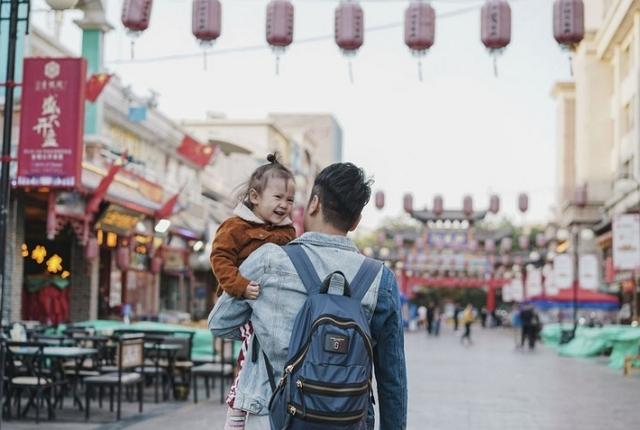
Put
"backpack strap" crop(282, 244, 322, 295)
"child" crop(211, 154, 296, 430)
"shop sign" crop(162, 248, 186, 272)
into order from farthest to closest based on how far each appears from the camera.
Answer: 1. "shop sign" crop(162, 248, 186, 272)
2. "child" crop(211, 154, 296, 430)
3. "backpack strap" crop(282, 244, 322, 295)

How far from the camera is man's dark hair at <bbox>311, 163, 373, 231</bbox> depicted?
11.9ft

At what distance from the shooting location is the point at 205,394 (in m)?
15.7

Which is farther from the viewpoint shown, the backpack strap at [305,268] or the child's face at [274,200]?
the child's face at [274,200]

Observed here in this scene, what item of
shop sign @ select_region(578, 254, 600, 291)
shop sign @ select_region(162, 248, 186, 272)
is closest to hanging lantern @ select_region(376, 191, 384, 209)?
shop sign @ select_region(578, 254, 600, 291)

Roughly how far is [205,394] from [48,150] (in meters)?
6.62

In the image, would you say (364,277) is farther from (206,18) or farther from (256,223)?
(206,18)

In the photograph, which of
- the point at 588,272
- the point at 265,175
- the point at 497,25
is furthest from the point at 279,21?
the point at 588,272

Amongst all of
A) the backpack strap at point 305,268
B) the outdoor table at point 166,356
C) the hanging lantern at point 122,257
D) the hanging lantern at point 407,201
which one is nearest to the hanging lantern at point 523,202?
the hanging lantern at point 407,201

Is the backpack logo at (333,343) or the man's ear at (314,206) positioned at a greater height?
the man's ear at (314,206)

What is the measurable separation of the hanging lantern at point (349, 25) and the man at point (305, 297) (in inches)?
453

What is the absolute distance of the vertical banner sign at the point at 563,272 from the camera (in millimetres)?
38156

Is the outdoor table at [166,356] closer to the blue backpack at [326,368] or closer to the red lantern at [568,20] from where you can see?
the red lantern at [568,20]

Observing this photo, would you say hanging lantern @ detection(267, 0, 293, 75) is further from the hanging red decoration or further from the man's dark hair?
the hanging red decoration

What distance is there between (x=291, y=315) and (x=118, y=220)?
973 inches
